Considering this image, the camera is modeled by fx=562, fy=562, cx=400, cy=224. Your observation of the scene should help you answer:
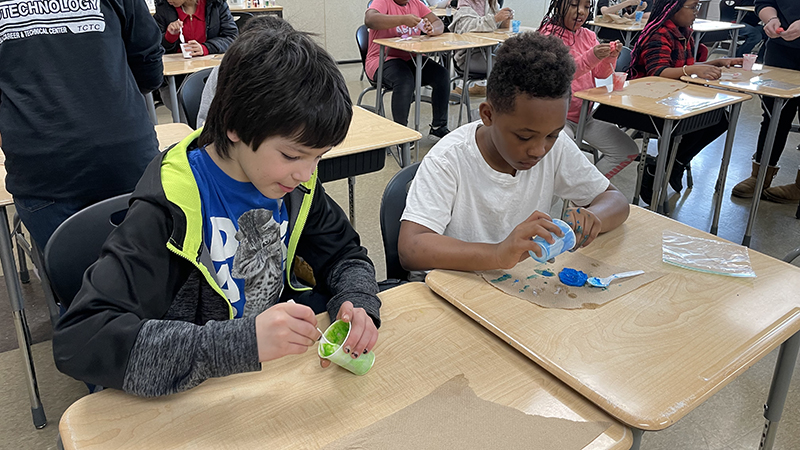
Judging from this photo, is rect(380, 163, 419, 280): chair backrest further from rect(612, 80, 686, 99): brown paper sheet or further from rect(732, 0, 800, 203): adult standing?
rect(732, 0, 800, 203): adult standing

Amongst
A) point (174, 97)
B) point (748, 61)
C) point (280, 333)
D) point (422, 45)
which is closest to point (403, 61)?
point (422, 45)

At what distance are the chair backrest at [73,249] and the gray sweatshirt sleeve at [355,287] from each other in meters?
0.48

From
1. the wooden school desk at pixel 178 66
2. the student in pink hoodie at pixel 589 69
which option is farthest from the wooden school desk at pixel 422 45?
the wooden school desk at pixel 178 66

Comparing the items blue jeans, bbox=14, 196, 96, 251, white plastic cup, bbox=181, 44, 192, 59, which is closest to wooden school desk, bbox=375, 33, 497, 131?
white plastic cup, bbox=181, 44, 192, 59

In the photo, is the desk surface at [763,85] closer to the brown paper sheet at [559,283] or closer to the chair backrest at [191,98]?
the brown paper sheet at [559,283]

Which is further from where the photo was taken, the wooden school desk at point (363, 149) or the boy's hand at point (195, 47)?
the boy's hand at point (195, 47)

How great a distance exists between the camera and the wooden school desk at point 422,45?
3.64 metres

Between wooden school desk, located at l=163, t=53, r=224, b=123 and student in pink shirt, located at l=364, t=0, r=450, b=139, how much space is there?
117cm

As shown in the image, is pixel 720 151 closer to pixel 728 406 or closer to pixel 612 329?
pixel 728 406

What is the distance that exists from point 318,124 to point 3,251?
116cm

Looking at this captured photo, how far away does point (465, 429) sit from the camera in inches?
28.9

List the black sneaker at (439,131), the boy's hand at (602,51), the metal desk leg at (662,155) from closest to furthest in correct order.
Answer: the metal desk leg at (662,155) < the boy's hand at (602,51) < the black sneaker at (439,131)

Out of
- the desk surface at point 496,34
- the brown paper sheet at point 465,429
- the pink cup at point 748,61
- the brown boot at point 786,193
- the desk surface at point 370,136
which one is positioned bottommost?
the brown boot at point 786,193

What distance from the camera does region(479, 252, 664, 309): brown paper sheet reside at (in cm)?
102
